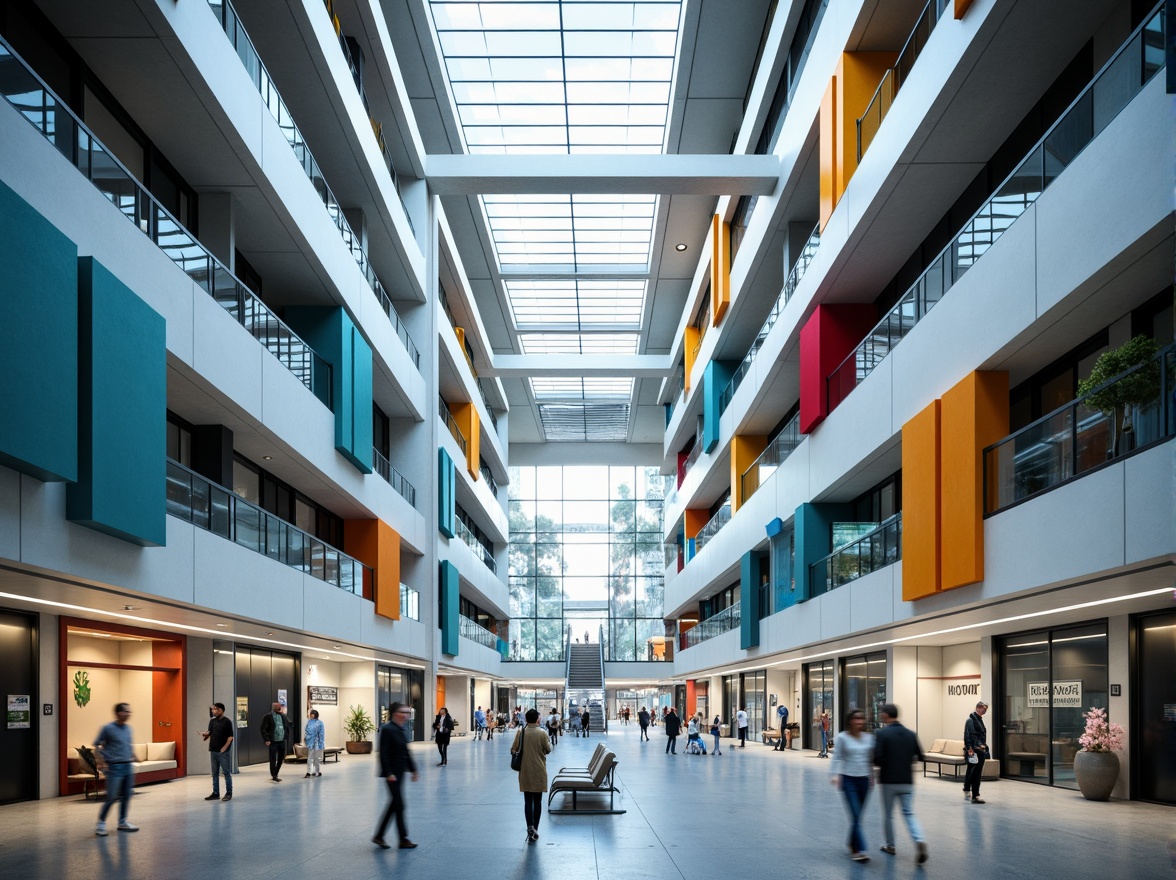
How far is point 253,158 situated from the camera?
1898 cm

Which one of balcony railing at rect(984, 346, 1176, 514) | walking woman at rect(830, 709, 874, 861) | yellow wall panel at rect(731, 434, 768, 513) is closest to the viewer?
balcony railing at rect(984, 346, 1176, 514)

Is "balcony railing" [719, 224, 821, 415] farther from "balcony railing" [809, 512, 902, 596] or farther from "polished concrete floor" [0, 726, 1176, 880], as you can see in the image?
"polished concrete floor" [0, 726, 1176, 880]

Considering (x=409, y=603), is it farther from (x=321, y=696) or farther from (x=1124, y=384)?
(x=1124, y=384)

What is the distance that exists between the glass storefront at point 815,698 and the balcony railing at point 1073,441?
17033 millimetres

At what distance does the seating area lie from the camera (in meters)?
20.8

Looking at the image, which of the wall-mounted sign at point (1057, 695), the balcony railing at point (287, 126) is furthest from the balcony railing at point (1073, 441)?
the balcony railing at point (287, 126)

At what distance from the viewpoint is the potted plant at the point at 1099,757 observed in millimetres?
16516

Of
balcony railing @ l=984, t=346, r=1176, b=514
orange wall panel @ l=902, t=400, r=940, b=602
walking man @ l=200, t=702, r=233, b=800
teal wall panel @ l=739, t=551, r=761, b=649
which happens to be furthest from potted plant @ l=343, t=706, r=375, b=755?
balcony railing @ l=984, t=346, r=1176, b=514

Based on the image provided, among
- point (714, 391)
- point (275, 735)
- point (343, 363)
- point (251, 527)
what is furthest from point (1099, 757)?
point (714, 391)

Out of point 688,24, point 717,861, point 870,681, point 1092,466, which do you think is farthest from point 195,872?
point 688,24

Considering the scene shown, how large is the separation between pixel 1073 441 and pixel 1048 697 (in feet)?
24.9

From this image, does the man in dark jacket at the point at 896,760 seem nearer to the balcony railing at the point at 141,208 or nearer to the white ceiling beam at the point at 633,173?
the balcony railing at the point at 141,208

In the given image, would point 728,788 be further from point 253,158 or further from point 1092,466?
point 253,158

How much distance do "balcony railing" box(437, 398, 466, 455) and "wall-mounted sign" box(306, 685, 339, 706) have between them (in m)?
10.7
